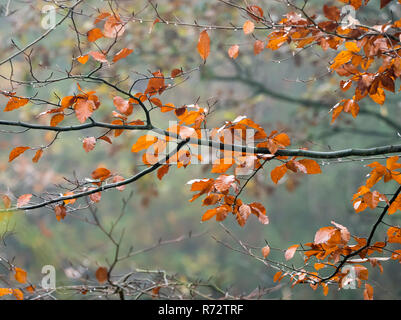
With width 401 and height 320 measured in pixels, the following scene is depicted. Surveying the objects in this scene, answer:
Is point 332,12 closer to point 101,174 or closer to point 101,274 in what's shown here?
point 101,174

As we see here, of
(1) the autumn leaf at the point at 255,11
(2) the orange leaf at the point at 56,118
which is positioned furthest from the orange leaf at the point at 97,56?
(1) the autumn leaf at the point at 255,11

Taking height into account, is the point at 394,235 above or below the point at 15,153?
below

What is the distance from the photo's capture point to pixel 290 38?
3.57 feet

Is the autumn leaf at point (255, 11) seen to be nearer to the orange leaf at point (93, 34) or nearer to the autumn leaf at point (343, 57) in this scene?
the autumn leaf at point (343, 57)

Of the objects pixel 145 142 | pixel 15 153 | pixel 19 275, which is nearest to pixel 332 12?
pixel 145 142

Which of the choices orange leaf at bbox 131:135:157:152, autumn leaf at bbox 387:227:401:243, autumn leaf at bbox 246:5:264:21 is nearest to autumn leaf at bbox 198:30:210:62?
autumn leaf at bbox 246:5:264:21

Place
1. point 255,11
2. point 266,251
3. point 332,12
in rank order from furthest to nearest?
1. point 266,251
2. point 255,11
3. point 332,12

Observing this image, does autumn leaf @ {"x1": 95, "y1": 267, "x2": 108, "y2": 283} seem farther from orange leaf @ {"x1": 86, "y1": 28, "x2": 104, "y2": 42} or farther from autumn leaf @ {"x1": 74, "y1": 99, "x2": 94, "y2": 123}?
orange leaf @ {"x1": 86, "y1": 28, "x2": 104, "y2": 42}

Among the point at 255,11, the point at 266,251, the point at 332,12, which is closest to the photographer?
the point at 332,12

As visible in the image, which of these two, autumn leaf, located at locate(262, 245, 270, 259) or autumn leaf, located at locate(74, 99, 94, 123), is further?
autumn leaf, located at locate(262, 245, 270, 259)

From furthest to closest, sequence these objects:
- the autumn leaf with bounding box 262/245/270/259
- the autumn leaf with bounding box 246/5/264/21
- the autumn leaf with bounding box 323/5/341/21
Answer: the autumn leaf with bounding box 262/245/270/259
the autumn leaf with bounding box 246/5/264/21
the autumn leaf with bounding box 323/5/341/21

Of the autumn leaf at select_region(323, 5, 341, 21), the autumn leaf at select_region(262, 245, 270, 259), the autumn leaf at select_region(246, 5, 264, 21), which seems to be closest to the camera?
the autumn leaf at select_region(323, 5, 341, 21)
